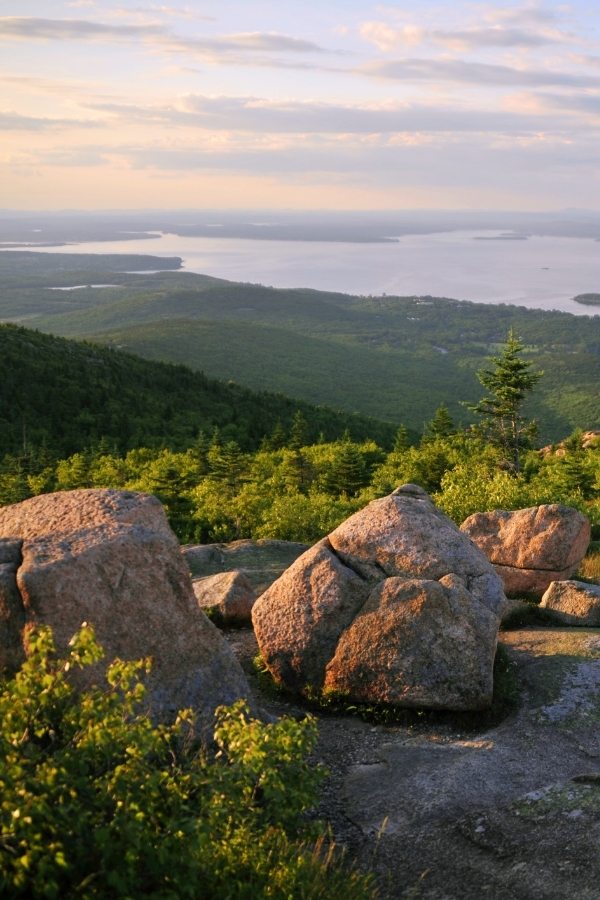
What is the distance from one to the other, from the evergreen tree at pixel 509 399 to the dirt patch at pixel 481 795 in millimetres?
21084

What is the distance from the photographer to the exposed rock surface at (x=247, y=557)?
21.8m

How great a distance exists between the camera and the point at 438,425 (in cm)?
5019

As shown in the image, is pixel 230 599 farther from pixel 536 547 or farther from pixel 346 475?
pixel 346 475

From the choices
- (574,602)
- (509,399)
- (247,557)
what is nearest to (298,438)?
(509,399)

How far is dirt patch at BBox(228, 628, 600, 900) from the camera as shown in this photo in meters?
8.72

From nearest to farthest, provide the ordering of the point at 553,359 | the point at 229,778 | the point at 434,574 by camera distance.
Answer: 1. the point at 229,778
2. the point at 434,574
3. the point at 553,359

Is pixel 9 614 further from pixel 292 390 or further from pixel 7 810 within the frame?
pixel 292 390

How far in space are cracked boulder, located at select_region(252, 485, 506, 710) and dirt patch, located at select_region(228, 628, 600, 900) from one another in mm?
589

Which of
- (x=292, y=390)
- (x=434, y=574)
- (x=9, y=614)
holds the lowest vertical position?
(x=292, y=390)

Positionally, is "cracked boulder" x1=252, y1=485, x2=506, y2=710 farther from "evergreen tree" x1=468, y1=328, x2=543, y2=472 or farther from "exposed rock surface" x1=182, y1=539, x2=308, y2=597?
"evergreen tree" x1=468, y1=328, x2=543, y2=472

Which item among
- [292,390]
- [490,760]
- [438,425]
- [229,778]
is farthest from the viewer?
[292,390]

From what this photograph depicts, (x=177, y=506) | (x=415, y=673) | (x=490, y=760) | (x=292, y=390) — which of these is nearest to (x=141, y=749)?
(x=490, y=760)

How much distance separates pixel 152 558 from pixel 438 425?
133 ft

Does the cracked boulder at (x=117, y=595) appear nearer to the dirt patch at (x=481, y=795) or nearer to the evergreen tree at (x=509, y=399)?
the dirt patch at (x=481, y=795)
